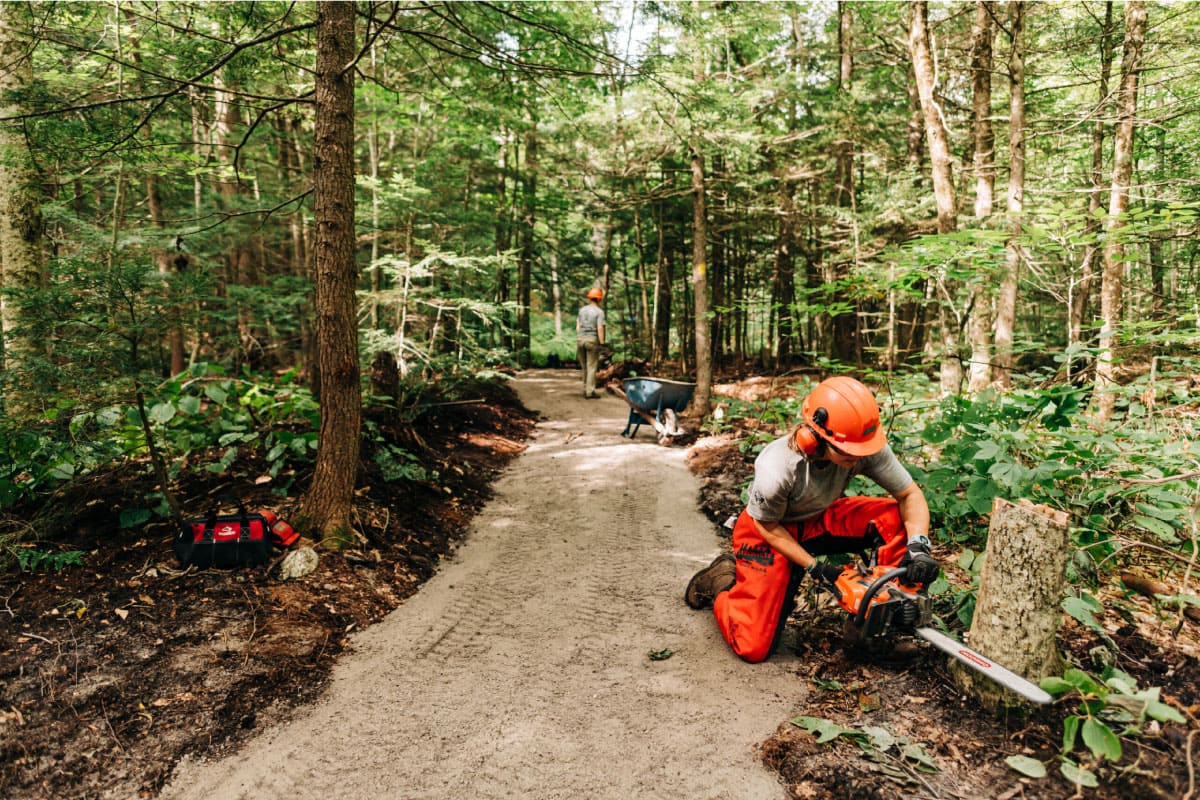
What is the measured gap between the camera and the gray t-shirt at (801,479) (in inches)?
120

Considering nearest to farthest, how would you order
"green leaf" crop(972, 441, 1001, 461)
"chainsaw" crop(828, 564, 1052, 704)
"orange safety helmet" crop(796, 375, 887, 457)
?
"chainsaw" crop(828, 564, 1052, 704) < "orange safety helmet" crop(796, 375, 887, 457) < "green leaf" crop(972, 441, 1001, 461)

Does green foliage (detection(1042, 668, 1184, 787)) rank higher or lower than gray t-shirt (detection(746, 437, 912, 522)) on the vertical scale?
lower

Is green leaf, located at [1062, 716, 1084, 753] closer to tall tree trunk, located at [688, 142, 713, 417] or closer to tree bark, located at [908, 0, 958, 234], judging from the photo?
tree bark, located at [908, 0, 958, 234]

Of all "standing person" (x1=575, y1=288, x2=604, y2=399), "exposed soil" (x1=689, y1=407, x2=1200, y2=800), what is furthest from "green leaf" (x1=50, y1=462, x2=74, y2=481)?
"standing person" (x1=575, y1=288, x2=604, y2=399)

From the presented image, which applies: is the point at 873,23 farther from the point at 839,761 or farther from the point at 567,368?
the point at 839,761

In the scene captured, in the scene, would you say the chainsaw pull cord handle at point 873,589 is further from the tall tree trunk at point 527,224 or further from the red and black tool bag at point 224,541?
the tall tree trunk at point 527,224

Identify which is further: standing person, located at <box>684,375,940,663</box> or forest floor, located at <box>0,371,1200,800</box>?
standing person, located at <box>684,375,940,663</box>

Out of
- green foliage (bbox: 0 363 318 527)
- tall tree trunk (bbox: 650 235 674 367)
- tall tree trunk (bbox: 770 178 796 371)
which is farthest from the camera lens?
tall tree trunk (bbox: 650 235 674 367)

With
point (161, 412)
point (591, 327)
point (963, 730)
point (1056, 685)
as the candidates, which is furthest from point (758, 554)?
point (591, 327)

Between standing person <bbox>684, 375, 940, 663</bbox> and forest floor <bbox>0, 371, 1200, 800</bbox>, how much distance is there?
326 mm

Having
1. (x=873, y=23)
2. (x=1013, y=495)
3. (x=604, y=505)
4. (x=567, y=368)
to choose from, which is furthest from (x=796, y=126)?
(x=1013, y=495)

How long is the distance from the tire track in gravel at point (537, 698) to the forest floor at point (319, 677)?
35mm

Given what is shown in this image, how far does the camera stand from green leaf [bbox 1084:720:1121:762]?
1873 mm

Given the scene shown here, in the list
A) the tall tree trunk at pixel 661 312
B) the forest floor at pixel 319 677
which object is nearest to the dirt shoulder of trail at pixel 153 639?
the forest floor at pixel 319 677
